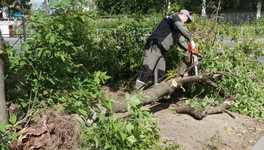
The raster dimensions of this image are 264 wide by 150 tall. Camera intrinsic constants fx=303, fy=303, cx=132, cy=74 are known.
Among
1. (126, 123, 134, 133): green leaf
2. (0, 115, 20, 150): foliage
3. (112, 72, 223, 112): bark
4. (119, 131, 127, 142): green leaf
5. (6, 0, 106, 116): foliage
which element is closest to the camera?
(0, 115, 20, 150): foliage

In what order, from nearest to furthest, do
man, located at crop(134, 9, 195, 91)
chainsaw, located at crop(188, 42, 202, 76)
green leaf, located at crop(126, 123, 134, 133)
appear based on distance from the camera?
green leaf, located at crop(126, 123, 134, 133), chainsaw, located at crop(188, 42, 202, 76), man, located at crop(134, 9, 195, 91)

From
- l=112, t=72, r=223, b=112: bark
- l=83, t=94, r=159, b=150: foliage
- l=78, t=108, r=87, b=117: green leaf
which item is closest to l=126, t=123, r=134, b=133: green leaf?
l=83, t=94, r=159, b=150: foliage

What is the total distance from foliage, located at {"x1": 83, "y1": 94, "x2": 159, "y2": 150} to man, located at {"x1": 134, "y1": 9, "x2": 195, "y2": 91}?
2.79 meters

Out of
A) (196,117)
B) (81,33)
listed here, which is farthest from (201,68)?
(81,33)

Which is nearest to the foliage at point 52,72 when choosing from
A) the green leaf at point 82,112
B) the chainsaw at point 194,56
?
the green leaf at point 82,112

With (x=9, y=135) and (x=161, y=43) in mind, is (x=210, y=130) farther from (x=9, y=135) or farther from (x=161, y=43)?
(x=9, y=135)

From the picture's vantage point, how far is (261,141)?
4523 millimetres

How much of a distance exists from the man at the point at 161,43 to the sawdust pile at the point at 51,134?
9.75 feet

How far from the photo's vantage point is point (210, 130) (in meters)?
4.78

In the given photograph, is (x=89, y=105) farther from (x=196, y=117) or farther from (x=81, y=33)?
(x=81, y=33)

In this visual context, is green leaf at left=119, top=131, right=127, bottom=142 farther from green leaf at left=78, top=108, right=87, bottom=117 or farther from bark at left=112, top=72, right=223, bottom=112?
bark at left=112, top=72, right=223, bottom=112

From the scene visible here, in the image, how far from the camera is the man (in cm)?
598

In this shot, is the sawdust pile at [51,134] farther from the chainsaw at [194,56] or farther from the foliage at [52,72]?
the chainsaw at [194,56]

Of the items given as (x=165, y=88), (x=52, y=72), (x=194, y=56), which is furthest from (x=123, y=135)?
(x=194, y=56)
